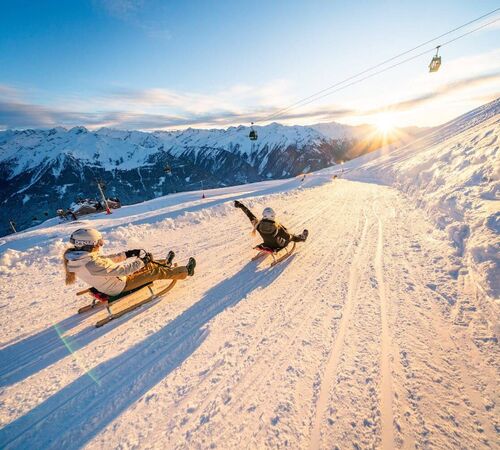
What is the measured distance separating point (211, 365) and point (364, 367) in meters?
2.29

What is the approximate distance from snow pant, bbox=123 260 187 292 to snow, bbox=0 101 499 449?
48 cm

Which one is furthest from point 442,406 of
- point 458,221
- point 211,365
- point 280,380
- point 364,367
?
point 458,221

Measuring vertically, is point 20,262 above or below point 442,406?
above

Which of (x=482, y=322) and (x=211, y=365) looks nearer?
(x=211, y=365)

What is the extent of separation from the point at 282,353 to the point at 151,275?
3372mm

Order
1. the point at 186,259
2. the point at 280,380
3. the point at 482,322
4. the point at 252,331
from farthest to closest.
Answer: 1. the point at 186,259
2. the point at 252,331
3. the point at 482,322
4. the point at 280,380

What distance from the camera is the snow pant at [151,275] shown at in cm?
538

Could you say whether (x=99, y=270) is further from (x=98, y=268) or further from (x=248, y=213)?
(x=248, y=213)

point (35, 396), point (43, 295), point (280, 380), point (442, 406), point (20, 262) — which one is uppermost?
point (20, 262)

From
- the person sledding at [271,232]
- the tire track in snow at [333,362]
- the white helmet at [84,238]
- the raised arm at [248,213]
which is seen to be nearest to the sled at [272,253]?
the person sledding at [271,232]

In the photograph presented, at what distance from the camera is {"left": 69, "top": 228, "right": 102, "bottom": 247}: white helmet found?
4.45m

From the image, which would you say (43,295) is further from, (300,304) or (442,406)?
(442,406)

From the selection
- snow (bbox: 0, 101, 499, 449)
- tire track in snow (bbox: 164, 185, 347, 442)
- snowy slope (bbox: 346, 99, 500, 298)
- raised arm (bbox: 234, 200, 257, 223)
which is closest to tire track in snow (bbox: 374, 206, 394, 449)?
snow (bbox: 0, 101, 499, 449)

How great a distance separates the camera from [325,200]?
14758mm
